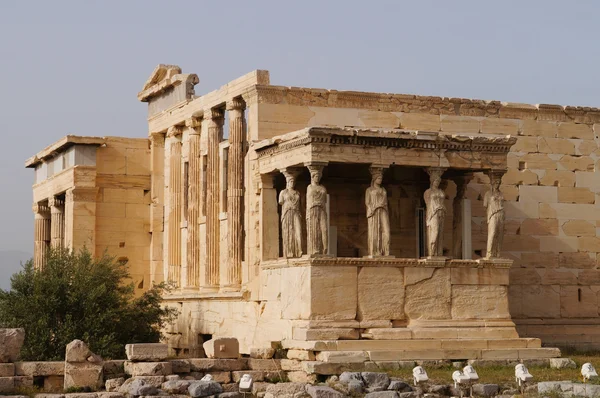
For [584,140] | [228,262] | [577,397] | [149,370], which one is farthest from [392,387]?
[584,140]

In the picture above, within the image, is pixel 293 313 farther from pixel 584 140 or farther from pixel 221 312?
pixel 584 140

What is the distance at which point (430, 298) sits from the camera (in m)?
21.9

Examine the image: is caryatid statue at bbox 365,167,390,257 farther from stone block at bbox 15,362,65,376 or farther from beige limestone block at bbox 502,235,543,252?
stone block at bbox 15,362,65,376

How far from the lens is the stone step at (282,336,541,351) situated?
813 inches

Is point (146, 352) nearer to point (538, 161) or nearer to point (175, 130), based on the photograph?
point (175, 130)

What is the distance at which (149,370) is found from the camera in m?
19.7

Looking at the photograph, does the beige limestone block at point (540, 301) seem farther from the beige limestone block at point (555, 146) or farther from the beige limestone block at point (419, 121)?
the beige limestone block at point (419, 121)

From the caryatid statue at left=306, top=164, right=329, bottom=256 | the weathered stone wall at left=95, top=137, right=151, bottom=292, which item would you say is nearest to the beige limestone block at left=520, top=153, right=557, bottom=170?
the caryatid statue at left=306, top=164, right=329, bottom=256

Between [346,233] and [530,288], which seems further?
[530,288]

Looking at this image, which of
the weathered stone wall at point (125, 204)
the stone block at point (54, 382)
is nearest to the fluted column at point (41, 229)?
the weathered stone wall at point (125, 204)

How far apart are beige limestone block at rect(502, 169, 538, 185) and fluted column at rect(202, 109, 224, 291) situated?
5666 millimetres

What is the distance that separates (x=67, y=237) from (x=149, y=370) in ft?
35.5

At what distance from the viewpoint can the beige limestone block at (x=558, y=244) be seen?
25969 millimetres

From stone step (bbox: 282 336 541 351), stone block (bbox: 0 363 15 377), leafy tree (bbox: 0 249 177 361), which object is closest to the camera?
stone block (bbox: 0 363 15 377)
